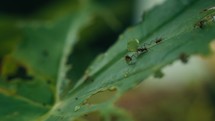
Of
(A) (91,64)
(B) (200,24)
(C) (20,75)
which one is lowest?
(B) (200,24)

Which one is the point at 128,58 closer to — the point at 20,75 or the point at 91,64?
the point at 91,64

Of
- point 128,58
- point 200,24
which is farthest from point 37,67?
point 200,24

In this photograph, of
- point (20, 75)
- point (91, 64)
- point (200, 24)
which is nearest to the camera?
point (200, 24)

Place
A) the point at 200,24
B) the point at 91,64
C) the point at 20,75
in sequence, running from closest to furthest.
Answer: the point at 200,24
the point at 91,64
the point at 20,75

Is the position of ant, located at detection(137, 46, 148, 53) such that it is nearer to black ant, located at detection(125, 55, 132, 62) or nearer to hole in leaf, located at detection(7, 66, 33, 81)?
black ant, located at detection(125, 55, 132, 62)

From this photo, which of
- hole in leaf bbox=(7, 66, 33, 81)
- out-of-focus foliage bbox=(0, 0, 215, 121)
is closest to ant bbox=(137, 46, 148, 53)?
out-of-focus foliage bbox=(0, 0, 215, 121)

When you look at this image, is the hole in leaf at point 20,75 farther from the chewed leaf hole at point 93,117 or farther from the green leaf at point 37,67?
the chewed leaf hole at point 93,117

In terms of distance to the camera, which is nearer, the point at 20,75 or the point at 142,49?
the point at 142,49
